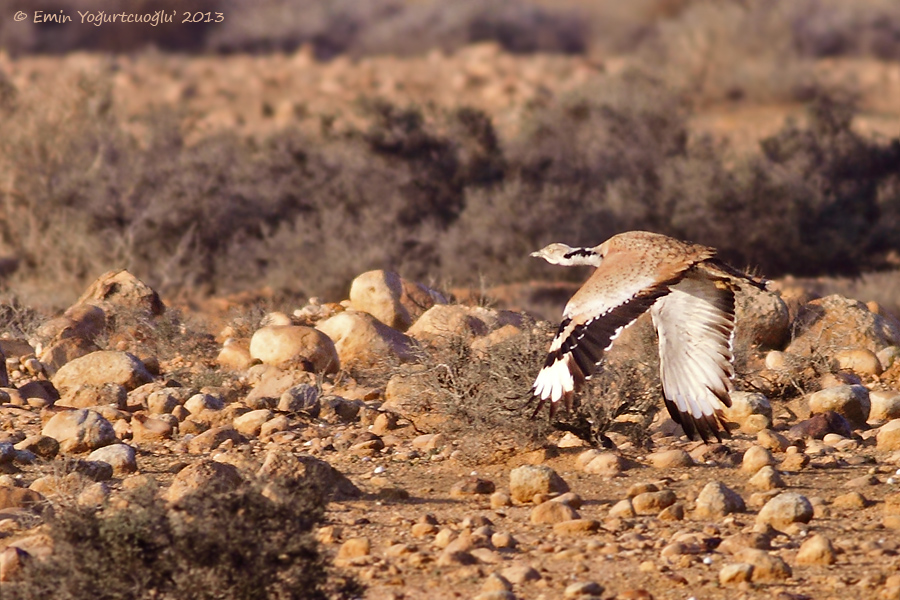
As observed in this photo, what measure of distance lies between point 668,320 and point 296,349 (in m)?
2.25

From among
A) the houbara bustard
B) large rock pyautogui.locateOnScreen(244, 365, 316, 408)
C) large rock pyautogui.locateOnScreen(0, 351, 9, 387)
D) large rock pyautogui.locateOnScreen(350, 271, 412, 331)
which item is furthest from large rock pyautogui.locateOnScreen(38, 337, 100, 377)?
the houbara bustard

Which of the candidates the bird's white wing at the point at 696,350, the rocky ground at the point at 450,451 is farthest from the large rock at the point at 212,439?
the bird's white wing at the point at 696,350

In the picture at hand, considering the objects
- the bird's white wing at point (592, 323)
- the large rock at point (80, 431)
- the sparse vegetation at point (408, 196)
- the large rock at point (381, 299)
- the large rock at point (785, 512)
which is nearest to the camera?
the large rock at point (785, 512)

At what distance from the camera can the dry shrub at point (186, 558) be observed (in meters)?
3.86

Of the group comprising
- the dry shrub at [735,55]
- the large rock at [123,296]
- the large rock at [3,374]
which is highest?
the dry shrub at [735,55]

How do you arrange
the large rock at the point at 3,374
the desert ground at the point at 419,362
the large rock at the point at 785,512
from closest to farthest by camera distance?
1. the desert ground at the point at 419,362
2. the large rock at the point at 785,512
3. the large rock at the point at 3,374

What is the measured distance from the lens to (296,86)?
88.8 feet

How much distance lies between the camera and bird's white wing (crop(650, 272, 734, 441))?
5609mm

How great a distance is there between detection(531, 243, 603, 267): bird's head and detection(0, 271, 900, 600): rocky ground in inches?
16.5

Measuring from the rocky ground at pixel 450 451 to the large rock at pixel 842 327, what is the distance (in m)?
0.01

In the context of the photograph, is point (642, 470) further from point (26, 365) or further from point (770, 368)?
point (26, 365)

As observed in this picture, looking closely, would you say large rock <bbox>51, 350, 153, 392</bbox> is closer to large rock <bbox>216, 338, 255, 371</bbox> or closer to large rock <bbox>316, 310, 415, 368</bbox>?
large rock <bbox>216, 338, 255, 371</bbox>

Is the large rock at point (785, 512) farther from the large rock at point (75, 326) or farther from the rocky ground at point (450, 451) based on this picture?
the large rock at point (75, 326)

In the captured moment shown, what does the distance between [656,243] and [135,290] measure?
3.85 meters
